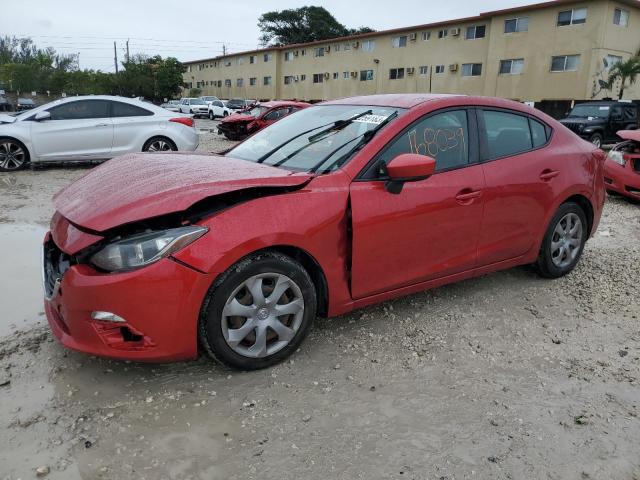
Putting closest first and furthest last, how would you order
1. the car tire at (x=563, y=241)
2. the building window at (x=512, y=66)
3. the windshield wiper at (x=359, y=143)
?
the windshield wiper at (x=359, y=143)
the car tire at (x=563, y=241)
the building window at (x=512, y=66)

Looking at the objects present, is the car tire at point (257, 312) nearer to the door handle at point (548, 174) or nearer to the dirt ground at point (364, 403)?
the dirt ground at point (364, 403)

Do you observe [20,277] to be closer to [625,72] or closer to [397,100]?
[397,100]

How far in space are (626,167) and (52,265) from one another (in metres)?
7.90

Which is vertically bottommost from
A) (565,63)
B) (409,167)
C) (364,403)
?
(364,403)

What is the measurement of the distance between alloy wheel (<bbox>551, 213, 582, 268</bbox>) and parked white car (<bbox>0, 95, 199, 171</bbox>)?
8022 millimetres

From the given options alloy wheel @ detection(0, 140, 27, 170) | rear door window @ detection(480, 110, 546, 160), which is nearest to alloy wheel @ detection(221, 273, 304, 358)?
rear door window @ detection(480, 110, 546, 160)

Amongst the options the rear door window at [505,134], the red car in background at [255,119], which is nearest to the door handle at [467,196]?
the rear door window at [505,134]

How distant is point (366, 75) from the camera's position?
40.4 m

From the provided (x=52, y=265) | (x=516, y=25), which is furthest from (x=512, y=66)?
(x=52, y=265)

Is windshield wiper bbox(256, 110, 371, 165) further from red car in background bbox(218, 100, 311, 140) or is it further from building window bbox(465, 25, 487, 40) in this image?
building window bbox(465, 25, 487, 40)

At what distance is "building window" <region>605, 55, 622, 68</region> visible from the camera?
26.3 m

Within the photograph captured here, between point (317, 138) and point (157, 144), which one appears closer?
point (317, 138)

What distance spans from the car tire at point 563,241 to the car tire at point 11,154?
30.6ft

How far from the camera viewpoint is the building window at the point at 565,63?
26.8 meters
